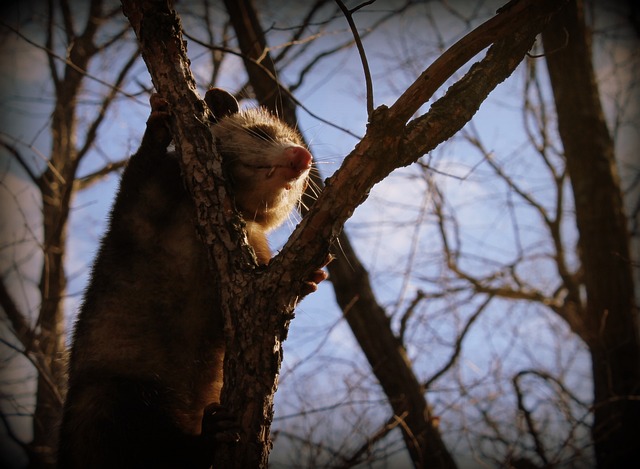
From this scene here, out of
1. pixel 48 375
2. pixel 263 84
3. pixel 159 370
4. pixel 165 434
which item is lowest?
pixel 165 434

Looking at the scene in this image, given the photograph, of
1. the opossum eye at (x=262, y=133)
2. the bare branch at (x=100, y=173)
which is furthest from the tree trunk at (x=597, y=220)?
the bare branch at (x=100, y=173)

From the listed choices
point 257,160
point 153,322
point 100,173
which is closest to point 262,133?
point 257,160

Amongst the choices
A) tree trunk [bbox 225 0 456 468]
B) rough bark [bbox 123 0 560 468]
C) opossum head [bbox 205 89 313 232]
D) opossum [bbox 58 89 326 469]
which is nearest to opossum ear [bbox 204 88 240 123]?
opossum head [bbox 205 89 313 232]

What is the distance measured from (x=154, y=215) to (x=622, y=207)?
4240 millimetres

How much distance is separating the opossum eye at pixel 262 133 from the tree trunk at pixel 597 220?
111 inches

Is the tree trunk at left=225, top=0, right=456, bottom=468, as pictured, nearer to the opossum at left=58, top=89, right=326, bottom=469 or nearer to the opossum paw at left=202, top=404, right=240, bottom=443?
the opossum at left=58, top=89, right=326, bottom=469

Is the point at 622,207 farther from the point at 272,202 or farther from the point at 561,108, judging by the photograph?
the point at 272,202

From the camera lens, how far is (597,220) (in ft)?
16.4

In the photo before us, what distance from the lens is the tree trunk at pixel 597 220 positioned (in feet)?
15.8

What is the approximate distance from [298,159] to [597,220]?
3290mm

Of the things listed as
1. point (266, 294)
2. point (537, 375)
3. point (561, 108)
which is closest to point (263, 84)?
point (561, 108)

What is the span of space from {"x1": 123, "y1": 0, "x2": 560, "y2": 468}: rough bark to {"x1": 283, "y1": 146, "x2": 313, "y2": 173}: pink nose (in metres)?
0.67

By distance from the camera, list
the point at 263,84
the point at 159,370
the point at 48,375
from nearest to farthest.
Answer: the point at 159,370
the point at 48,375
the point at 263,84

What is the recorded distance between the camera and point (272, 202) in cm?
347
